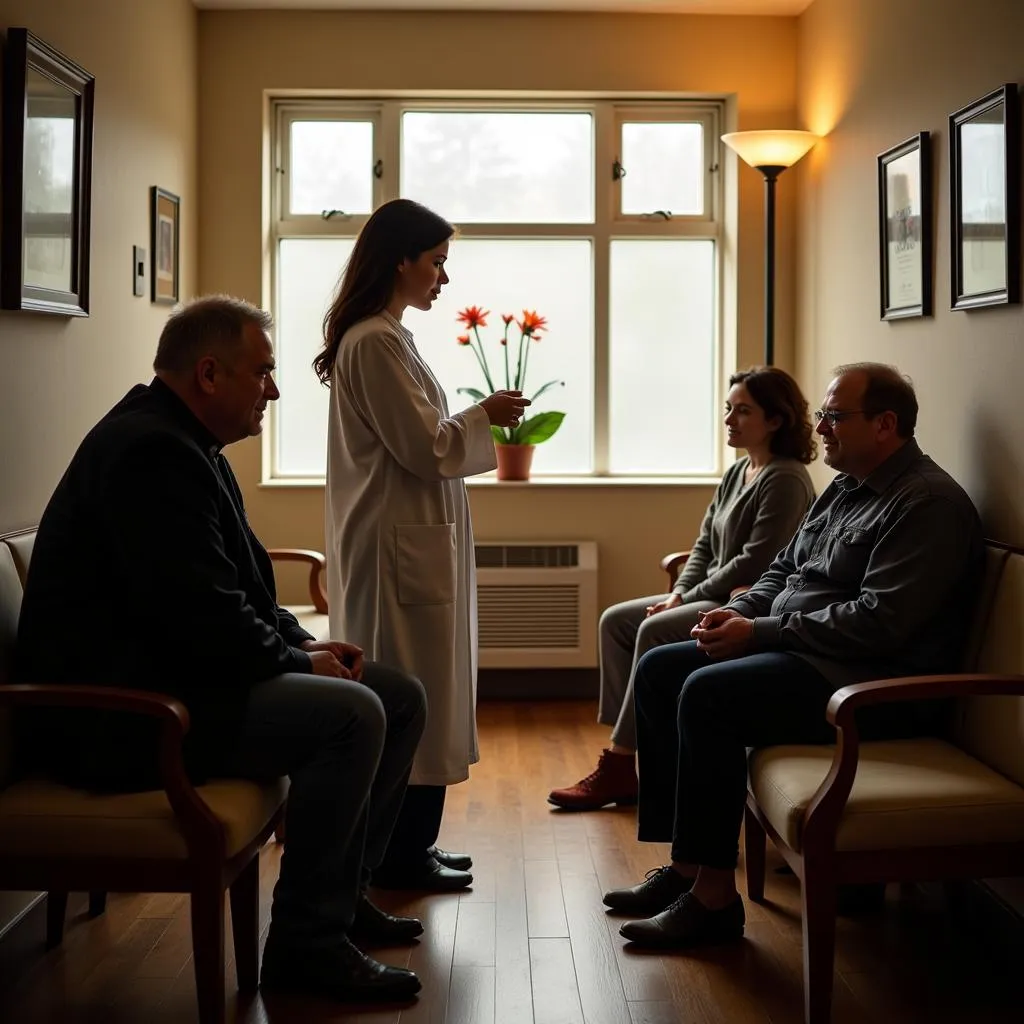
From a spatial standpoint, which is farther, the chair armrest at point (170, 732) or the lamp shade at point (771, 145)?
the lamp shade at point (771, 145)

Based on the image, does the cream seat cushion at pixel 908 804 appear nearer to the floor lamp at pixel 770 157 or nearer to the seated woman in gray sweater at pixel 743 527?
the seated woman in gray sweater at pixel 743 527

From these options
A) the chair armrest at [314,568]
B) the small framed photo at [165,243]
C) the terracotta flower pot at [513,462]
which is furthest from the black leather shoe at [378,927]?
the terracotta flower pot at [513,462]

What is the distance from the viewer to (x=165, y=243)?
4246 mm

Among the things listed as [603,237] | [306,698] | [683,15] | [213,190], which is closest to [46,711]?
[306,698]

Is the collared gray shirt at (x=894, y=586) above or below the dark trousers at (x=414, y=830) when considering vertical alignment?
above

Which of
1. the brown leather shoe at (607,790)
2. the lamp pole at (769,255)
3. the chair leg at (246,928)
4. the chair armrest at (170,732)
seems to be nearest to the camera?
the chair armrest at (170,732)

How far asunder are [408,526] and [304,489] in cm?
213

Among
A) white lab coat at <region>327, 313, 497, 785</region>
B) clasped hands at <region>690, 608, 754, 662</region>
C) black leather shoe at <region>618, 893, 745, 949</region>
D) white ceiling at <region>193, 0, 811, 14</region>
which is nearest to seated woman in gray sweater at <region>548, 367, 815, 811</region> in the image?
clasped hands at <region>690, 608, 754, 662</region>

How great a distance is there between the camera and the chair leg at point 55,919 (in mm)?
2688

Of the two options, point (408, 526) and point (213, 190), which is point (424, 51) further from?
point (408, 526)

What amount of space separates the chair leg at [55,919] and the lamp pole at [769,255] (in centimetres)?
292

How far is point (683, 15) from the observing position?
4.89 m

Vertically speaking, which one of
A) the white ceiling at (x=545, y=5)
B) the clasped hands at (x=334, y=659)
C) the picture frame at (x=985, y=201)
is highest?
the white ceiling at (x=545, y=5)

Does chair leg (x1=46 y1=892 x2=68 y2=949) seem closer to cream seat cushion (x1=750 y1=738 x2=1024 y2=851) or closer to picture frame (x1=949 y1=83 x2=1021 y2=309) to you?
cream seat cushion (x1=750 y1=738 x2=1024 y2=851)
